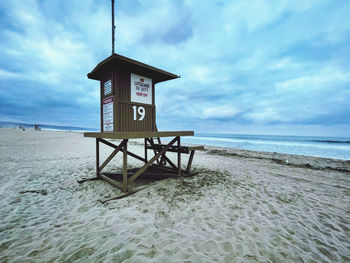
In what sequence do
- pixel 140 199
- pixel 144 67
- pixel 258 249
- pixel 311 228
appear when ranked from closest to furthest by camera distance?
pixel 258 249
pixel 311 228
pixel 140 199
pixel 144 67

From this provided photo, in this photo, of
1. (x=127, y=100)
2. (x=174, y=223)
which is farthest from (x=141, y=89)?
(x=174, y=223)

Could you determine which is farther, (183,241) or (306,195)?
(306,195)

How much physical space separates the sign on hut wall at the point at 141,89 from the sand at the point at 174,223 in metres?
3.00

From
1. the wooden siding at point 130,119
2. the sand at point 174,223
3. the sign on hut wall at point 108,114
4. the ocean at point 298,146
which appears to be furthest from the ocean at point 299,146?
the sign on hut wall at point 108,114

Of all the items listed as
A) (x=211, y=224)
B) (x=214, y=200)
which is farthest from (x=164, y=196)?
(x=211, y=224)

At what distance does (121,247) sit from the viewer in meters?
2.53

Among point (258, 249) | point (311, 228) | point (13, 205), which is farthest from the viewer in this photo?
point (13, 205)

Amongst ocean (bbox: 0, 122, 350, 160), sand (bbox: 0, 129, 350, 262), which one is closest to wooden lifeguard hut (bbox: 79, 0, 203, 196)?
sand (bbox: 0, 129, 350, 262)

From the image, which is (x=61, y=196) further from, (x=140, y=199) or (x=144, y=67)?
(x=144, y=67)

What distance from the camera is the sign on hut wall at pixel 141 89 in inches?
213

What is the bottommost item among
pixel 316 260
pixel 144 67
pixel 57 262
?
pixel 316 260

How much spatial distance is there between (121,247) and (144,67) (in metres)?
4.73

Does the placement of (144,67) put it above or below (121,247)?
above

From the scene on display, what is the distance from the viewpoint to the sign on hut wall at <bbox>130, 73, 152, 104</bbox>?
5409 mm
